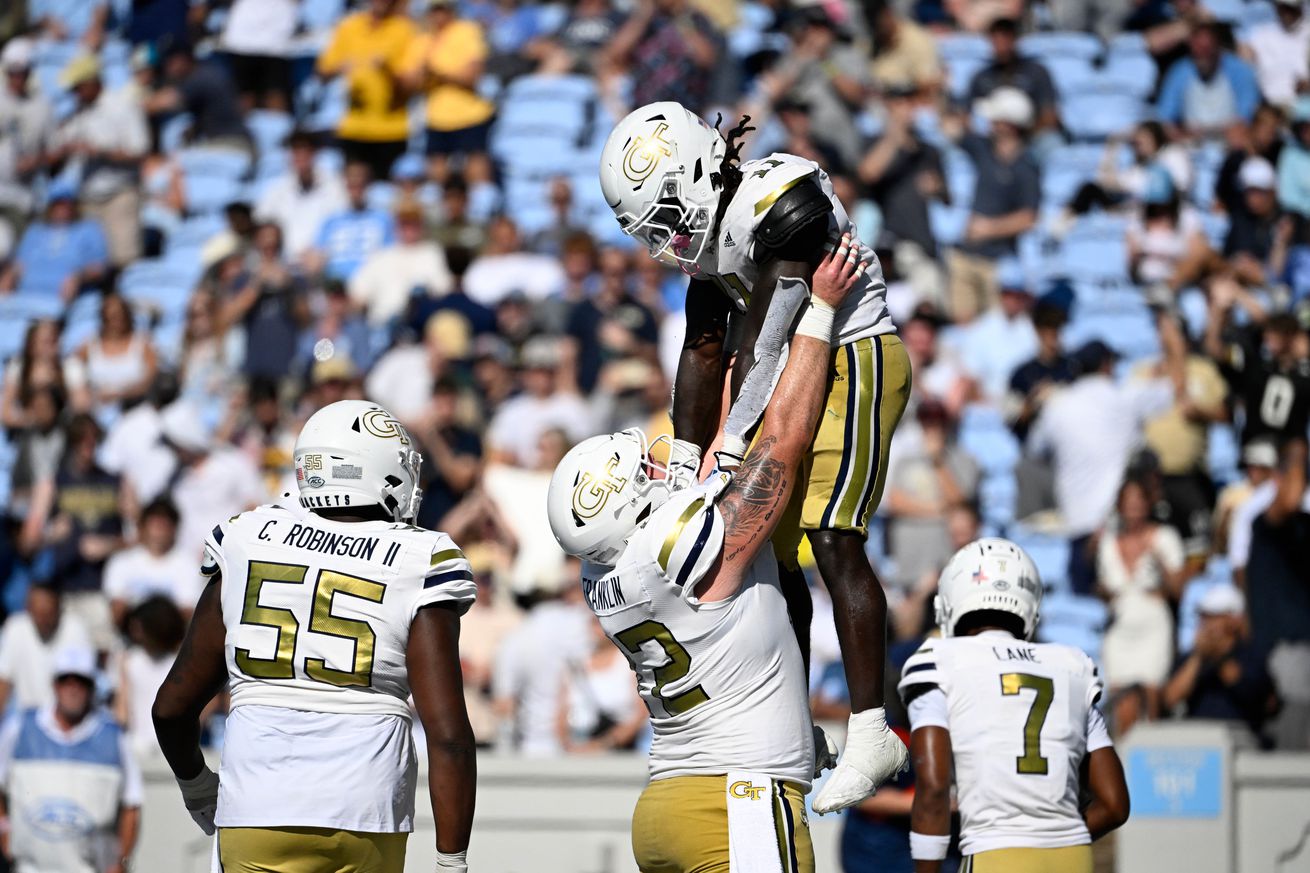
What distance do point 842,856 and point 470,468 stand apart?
17.1 ft

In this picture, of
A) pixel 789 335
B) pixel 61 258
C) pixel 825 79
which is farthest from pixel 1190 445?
pixel 61 258

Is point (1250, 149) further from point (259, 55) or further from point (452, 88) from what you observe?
point (259, 55)

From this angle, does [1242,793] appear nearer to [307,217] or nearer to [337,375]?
[337,375]

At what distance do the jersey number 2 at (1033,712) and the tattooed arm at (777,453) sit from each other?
1206mm

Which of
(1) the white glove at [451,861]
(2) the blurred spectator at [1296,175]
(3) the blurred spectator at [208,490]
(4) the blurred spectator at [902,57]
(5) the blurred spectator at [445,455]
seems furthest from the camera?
(4) the blurred spectator at [902,57]

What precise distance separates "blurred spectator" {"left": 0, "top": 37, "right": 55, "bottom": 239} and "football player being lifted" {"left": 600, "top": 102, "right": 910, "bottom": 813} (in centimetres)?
1273

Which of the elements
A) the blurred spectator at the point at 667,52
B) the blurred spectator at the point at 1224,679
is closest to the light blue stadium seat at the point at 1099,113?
the blurred spectator at the point at 667,52

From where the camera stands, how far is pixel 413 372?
13.2 meters

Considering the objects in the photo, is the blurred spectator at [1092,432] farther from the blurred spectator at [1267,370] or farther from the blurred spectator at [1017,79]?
the blurred spectator at [1017,79]

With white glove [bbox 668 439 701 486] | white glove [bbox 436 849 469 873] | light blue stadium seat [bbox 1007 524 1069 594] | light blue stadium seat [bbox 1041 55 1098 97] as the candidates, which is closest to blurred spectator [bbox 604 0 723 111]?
light blue stadium seat [bbox 1041 55 1098 97]

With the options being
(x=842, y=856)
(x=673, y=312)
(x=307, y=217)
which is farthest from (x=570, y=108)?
(x=842, y=856)

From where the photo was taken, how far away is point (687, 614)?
4.95 m

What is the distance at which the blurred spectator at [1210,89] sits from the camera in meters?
15.7

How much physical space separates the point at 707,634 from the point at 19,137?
561 inches
